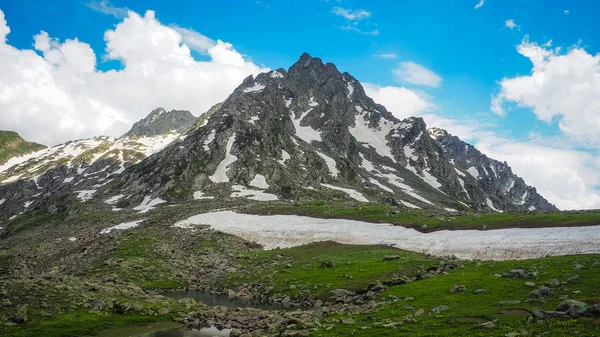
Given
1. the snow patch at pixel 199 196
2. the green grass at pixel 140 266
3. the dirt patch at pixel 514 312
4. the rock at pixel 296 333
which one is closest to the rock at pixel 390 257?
the dirt patch at pixel 514 312

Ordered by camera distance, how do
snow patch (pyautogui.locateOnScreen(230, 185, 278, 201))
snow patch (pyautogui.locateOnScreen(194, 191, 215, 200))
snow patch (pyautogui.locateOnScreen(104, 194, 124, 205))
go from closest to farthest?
snow patch (pyautogui.locateOnScreen(230, 185, 278, 201))
snow patch (pyautogui.locateOnScreen(194, 191, 215, 200))
snow patch (pyautogui.locateOnScreen(104, 194, 124, 205))

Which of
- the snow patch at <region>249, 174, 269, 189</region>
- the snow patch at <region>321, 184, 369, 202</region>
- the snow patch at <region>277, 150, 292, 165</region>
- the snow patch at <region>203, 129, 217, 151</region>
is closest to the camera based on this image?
the snow patch at <region>249, 174, 269, 189</region>

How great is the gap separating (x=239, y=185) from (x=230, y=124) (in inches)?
1726

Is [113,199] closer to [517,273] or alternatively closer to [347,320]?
[347,320]

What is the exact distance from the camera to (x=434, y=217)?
7294cm

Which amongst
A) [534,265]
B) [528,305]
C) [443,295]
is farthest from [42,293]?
[534,265]

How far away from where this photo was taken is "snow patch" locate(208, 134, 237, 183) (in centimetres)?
14438

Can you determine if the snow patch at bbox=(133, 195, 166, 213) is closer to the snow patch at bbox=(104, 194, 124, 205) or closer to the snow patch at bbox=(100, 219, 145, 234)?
the snow patch at bbox=(104, 194, 124, 205)

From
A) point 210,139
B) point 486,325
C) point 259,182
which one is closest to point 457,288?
point 486,325

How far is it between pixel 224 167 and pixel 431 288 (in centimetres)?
12103

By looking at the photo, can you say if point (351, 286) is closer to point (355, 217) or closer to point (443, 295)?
point (443, 295)

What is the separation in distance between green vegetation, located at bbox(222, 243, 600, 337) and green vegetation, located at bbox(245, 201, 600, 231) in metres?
Answer: 13.1

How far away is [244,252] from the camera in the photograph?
2803 inches

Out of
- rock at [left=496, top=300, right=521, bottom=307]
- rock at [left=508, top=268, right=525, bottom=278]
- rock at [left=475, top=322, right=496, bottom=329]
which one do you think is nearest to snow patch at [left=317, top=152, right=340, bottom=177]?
rock at [left=508, top=268, right=525, bottom=278]
